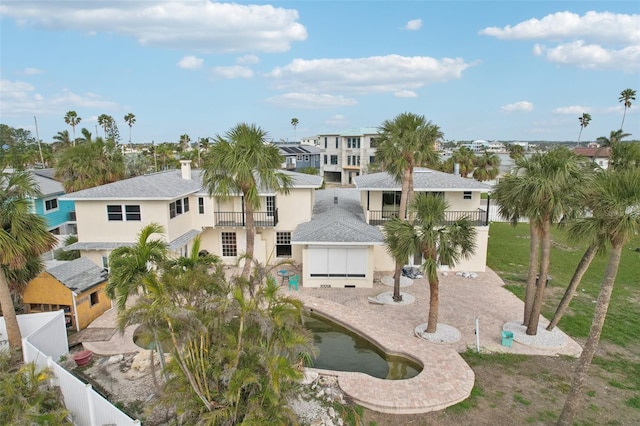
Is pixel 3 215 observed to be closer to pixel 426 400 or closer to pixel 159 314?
pixel 159 314

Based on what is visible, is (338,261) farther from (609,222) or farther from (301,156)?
(301,156)

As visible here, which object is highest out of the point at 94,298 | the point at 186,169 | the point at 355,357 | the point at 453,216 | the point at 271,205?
the point at 186,169

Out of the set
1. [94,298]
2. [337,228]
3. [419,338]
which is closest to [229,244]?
[337,228]

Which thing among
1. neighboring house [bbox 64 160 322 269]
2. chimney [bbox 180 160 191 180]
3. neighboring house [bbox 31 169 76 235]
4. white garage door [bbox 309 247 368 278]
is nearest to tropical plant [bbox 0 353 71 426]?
neighboring house [bbox 64 160 322 269]

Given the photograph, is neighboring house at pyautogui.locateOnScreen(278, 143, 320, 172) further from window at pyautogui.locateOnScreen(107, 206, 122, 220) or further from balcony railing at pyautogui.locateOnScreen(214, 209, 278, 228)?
window at pyautogui.locateOnScreen(107, 206, 122, 220)

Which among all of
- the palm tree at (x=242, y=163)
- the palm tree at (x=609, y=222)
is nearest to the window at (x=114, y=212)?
the palm tree at (x=242, y=163)

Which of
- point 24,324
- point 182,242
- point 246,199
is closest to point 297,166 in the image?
point 182,242

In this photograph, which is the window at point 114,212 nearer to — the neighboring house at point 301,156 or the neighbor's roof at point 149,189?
the neighbor's roof at point 149,189
